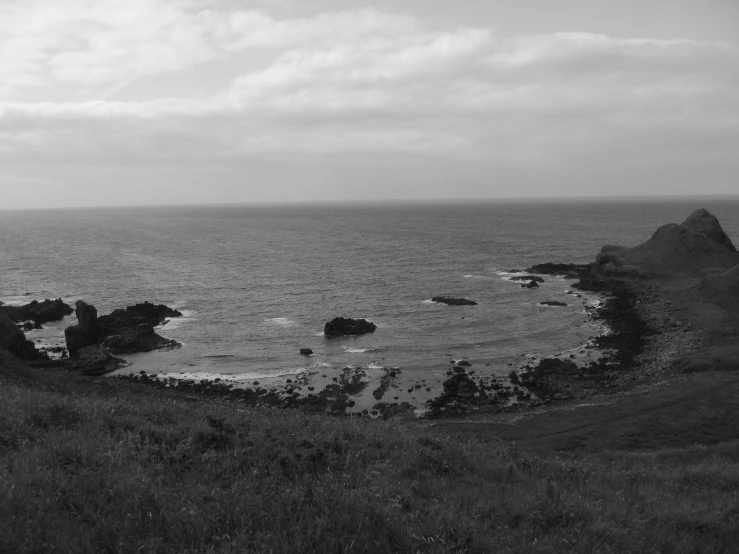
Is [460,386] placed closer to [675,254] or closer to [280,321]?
[280,321]

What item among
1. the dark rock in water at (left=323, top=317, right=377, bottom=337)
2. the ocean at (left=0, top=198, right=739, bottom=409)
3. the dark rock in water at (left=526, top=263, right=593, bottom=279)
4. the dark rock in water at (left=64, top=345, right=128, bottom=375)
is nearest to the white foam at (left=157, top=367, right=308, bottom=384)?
the ocean at (left=0, top=198, right=739, bottom=409)

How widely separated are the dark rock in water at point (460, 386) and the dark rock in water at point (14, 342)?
40651mm

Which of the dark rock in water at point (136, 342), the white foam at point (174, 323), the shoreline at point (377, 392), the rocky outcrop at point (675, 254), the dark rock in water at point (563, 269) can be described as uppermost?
the rocky outcrop at point (675, 254)

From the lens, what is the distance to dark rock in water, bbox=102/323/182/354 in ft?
182

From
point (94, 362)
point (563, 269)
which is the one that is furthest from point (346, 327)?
point (563, 269)

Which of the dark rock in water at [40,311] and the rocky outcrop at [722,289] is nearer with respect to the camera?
the rocky outcrop at [722,289]

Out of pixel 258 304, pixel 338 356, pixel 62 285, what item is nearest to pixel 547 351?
pixel 338 356

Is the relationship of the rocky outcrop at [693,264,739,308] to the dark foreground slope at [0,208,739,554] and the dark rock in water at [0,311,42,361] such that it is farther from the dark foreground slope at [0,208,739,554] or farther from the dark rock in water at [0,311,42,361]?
the dark rock in water at [0,311,42,361]

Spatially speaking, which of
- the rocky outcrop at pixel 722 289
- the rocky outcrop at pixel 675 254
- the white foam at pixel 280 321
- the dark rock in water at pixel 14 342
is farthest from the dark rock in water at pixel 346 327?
the rocky outcrop at pixel 675 254

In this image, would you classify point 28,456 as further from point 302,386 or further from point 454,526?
point 302,386

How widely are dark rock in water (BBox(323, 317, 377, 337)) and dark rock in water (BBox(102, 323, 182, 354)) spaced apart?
17.0 metres

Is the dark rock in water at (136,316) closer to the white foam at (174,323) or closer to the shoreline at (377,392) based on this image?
the white foam at (174,323)

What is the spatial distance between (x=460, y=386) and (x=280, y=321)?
2953 cm

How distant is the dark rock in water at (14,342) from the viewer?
158ft
